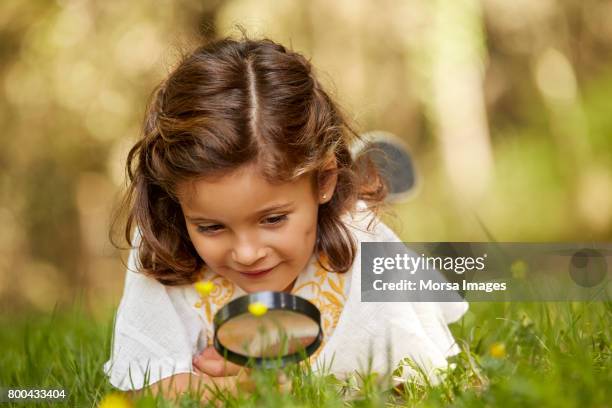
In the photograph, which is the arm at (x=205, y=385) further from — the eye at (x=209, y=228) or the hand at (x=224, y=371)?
the eye at (x=209, y=228)

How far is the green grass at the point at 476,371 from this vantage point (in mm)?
1396

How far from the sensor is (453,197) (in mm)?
8031

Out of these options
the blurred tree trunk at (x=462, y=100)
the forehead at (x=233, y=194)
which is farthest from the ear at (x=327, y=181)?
the blurred tree trunk at (x=462, y=100)

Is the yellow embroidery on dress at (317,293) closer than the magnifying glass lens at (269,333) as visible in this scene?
No

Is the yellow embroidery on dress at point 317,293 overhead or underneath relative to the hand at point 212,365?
overhead

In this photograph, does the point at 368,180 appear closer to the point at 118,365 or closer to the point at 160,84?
the point at 160,84

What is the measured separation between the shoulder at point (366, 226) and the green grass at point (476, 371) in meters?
0.37

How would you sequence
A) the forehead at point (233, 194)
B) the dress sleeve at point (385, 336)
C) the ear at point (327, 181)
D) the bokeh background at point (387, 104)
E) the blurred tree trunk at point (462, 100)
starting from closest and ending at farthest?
the forehead at point (233, 194) < the dress sleeve at point (385, 336) < the ear at point (327, 181) < the bokeh background at point (387, 104) < the blurred tree trunk at point (462, 100)

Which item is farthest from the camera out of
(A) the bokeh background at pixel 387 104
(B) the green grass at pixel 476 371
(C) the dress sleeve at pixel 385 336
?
(A) the bokeh background at pixel 387 104

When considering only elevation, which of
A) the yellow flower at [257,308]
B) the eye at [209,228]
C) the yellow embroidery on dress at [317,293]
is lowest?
the yellow flower at [257,308]

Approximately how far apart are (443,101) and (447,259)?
6.33 m

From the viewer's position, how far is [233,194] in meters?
1.89

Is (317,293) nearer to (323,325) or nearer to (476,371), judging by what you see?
(323,325)

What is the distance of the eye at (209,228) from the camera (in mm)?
1966
